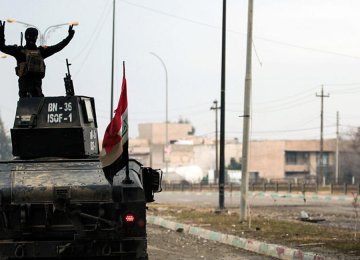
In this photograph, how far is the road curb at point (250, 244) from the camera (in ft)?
43.0

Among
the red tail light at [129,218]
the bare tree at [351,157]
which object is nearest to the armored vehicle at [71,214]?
the red tail light at [129,218]

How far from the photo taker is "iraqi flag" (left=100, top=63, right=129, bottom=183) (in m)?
8.74

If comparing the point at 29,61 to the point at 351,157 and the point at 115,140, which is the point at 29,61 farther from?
the point at 351,157

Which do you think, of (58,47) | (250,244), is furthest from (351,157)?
(58,47)

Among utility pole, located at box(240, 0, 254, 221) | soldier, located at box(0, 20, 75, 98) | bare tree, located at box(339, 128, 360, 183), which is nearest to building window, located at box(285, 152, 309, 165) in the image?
bare tree, located at box(339, 128, 360, 183)

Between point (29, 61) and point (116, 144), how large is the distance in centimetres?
282

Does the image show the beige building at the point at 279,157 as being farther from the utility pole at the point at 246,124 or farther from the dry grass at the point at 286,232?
the utility pole at the point at 246,124

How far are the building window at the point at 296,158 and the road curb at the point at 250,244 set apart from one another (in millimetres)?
91505

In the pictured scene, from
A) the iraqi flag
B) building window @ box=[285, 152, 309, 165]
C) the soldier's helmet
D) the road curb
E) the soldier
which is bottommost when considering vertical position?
the road curb

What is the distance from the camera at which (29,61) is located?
1087 centimetres

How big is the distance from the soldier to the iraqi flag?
2494 millimetres

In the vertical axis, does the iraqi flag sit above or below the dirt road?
above

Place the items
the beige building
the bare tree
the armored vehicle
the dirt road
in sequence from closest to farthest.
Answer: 1. the armored vehicle
2. the dirt road
3. the bare tree
4. the beige building

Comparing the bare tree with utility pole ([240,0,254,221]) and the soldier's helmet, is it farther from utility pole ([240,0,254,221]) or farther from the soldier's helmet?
the soldier's helmet
